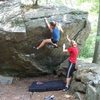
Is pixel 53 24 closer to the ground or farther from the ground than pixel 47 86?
farther from the ground

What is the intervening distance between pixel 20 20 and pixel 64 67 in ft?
10.8

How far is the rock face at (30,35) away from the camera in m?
11.2

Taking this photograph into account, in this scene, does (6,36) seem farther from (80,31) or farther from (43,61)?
(80,31)

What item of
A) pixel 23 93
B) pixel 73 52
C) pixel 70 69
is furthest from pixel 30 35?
pixel 23 93

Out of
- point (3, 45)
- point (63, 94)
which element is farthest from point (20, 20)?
point (63, 94)

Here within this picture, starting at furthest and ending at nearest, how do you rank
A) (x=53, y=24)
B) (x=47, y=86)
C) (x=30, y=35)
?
1. (x=30, y=35)
2. (x=47, y=86)
3. (x=53, y=24)

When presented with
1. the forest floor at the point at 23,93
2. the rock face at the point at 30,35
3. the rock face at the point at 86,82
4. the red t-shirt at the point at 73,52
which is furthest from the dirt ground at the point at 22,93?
the red t-shirt at the point at 73,52

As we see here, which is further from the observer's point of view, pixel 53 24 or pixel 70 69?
pixel 70 69

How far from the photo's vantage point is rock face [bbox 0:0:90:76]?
11.2 meters

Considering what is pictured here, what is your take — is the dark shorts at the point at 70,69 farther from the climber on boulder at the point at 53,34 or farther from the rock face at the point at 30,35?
the rock face at the point at 30,35

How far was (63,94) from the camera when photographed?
10898 millimetres

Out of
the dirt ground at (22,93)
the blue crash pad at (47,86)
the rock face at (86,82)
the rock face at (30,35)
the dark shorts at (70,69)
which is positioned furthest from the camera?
the dark shorts at (70,69)

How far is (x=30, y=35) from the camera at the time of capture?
38.2ft

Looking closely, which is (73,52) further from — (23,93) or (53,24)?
(23,93)
